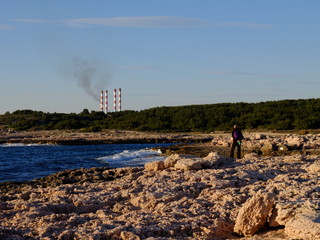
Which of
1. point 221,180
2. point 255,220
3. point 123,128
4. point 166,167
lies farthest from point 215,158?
point 123,128

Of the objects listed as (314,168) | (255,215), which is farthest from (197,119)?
(255,215)

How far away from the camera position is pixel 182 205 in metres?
10.6

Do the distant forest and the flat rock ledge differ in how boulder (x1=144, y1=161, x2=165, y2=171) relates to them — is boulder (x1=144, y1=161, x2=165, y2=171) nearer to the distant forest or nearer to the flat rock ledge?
the flat rock ledge

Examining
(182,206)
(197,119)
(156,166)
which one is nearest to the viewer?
(182,206)

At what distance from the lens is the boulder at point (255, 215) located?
878cm

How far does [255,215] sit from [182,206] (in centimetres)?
210

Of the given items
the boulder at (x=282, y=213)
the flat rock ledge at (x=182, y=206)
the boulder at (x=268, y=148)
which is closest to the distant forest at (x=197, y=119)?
the boulder at (x=268, y=148)

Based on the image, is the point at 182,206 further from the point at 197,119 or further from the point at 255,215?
the point at 197,119

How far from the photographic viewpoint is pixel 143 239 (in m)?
8.48

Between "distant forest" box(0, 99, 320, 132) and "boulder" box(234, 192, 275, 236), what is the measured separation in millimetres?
48379

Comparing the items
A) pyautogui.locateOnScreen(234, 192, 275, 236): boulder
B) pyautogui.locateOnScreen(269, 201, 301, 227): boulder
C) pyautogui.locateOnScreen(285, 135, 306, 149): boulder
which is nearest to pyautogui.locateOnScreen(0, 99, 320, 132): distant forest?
pyautogui.locateOnScreen(285, 135, 306, 149): boulder

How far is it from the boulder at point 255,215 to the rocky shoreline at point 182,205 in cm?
2

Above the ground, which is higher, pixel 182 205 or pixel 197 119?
pixel 197 119

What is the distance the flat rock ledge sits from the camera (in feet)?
28.8
